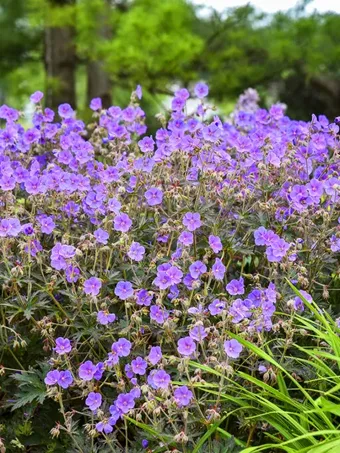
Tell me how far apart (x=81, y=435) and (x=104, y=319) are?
1.26ft

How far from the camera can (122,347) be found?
2211 mm

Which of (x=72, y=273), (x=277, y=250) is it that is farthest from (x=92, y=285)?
(x=277, y=250)

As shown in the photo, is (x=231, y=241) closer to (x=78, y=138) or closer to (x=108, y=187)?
(x=108, y=187)

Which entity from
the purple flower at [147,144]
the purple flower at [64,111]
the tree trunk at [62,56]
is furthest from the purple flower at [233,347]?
the tree trunk at [62,56]

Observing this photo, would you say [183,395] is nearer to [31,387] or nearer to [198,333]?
[198,333]

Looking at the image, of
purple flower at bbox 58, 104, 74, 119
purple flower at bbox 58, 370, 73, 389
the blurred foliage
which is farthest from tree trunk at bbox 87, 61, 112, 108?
purple flower at bbox 58, 370, 73, 389

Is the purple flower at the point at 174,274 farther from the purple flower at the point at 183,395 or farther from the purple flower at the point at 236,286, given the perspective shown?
the purple flower at the point at 183,395

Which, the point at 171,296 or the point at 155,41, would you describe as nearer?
the point at 171,296

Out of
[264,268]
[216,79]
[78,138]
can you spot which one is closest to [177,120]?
[78,138]

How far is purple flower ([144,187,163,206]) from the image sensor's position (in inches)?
98.7

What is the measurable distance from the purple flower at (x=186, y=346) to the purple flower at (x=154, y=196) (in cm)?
55

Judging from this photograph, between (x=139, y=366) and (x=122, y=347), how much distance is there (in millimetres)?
77

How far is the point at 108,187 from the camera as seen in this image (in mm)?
2623

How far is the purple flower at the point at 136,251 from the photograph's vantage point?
2.33 meters
